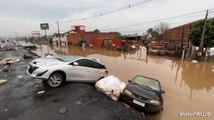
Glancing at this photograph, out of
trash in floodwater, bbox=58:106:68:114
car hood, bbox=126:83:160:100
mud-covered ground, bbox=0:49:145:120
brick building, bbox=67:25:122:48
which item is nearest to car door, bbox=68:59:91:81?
mud-covered ground, bbox=0:49:145:120

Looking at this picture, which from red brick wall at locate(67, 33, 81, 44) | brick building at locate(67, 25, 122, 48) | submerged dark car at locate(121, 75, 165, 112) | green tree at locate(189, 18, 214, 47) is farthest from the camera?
red brick wall at locate(67, 33, 81, 44)

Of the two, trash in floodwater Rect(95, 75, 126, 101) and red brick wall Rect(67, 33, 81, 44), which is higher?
red brick wall Rect(67, 33, 81, 44)

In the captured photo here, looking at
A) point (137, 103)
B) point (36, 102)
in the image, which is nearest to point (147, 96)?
point (137, 103)

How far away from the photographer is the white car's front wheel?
6.03m

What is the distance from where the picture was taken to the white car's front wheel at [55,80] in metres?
6.03

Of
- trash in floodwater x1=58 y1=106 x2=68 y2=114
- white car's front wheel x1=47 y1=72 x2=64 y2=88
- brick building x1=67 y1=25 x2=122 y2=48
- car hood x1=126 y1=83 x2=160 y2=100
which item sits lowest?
trash in floodwater x1=58 y1=106 x2=68 y2=114

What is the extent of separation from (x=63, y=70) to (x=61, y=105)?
1.74 m

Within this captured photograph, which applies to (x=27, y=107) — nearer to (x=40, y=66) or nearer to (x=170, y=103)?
(x=40, y=66)

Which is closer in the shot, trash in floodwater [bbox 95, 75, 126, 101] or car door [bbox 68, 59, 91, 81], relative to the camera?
trash in floodwater [bbox 95, 75, 126, 101]

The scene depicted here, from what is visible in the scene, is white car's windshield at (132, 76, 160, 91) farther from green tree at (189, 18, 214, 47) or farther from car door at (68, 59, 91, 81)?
green tree at (189, 18, 214, 47)

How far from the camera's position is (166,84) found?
9.43m

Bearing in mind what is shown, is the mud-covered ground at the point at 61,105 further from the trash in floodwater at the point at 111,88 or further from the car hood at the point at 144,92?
the car hood at the point at 144,92

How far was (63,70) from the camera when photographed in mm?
6203

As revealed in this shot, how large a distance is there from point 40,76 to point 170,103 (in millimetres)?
6051
